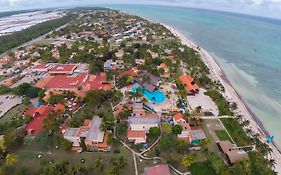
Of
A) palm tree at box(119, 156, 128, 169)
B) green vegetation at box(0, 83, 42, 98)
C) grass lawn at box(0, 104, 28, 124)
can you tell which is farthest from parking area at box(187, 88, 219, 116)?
grass lawn at box(0, 104, 28, 124)

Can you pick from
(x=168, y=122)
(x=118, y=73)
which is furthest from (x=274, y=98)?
(x=118, y=73)

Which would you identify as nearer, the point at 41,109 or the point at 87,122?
the point at 87,122

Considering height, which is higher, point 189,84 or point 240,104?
point 189,84

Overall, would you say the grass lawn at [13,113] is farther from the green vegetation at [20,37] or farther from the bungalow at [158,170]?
the green vegetation at [20,37]

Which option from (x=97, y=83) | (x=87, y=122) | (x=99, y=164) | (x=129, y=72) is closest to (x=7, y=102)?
(x=97, y=83)

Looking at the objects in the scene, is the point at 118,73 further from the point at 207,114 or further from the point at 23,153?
the point at 23,153

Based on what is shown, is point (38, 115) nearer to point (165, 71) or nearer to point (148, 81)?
point (148, 81)

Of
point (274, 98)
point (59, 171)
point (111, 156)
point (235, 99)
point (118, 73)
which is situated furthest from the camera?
point (118, 73)
